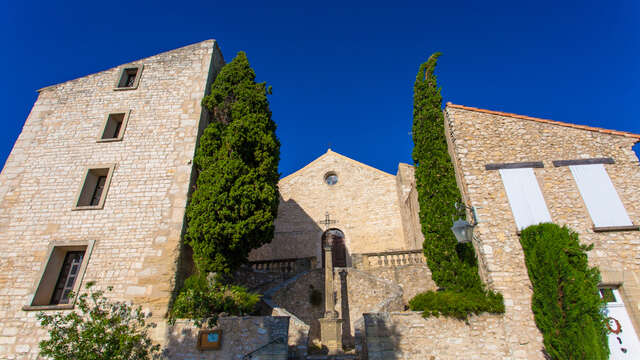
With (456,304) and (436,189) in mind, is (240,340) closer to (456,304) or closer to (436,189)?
(456,304)

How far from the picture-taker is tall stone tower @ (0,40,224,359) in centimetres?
703

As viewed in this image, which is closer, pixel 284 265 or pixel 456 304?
pixel 456 304

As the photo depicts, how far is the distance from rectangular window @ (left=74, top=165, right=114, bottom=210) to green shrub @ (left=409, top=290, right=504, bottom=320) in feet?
27.5

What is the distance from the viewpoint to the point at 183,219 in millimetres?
7594

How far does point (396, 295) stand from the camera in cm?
966

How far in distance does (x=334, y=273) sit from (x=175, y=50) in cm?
984

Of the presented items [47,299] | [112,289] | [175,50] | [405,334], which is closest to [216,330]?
[112,289]

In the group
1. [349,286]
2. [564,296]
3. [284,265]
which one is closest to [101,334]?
[284,265]

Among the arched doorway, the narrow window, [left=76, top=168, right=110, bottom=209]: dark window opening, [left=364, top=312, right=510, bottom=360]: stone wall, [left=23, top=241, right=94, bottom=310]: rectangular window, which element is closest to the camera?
[left=364, top=312, right=510, bottom=360]: stone wall

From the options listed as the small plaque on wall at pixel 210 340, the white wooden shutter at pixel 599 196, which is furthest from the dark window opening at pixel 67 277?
the white wooden shutter at pixel 599 196

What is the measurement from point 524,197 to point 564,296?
255 cm

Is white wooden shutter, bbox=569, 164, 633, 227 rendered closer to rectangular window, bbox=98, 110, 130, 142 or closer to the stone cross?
the stone cross

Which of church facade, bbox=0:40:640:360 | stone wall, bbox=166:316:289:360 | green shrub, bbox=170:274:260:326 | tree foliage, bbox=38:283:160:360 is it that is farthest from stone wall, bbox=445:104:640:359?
tree foliage, bbox=38:283:160:360

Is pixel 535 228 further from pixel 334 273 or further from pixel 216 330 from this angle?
pixel 216 330
